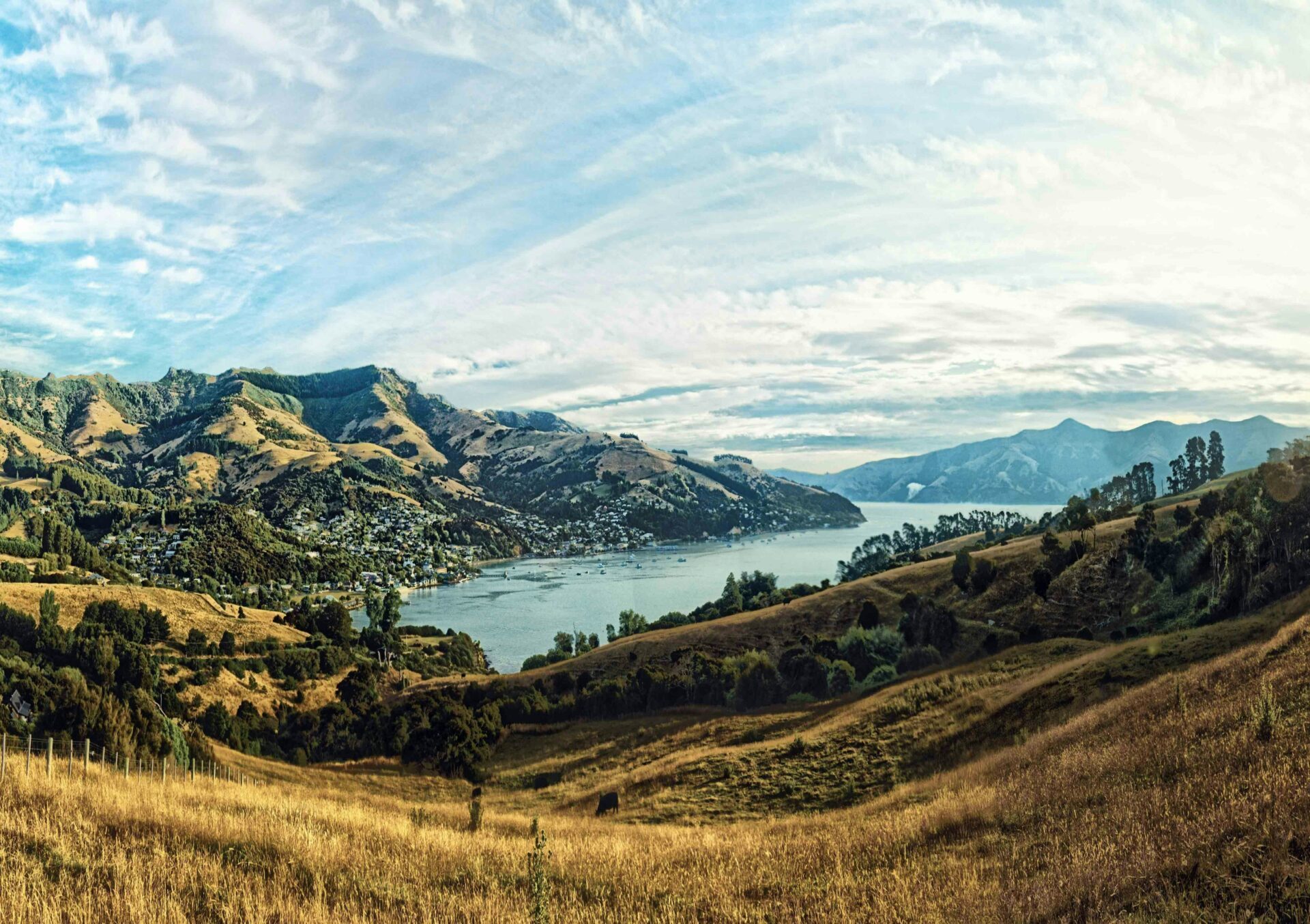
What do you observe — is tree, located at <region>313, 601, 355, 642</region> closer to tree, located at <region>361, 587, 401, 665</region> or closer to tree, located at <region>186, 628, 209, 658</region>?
tree, located at <region>361, 587, 401, 665</region>

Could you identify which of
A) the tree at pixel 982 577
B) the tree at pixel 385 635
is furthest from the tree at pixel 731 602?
the tree at pixel 385 635

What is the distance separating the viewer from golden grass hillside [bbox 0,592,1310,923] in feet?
25.8

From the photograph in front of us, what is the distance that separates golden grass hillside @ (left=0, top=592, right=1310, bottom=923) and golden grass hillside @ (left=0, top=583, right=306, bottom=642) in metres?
91.7

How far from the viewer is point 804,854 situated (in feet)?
40.1

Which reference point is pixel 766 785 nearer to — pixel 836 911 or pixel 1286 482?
Answer: pixel 836 911

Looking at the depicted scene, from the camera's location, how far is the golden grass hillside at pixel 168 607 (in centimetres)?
8469

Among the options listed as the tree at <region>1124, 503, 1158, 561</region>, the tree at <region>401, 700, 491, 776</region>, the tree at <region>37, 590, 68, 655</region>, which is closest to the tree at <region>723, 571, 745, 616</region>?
the tree at <region>1124, 503, 1158, 561</region>

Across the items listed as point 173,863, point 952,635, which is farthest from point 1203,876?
point 952,635

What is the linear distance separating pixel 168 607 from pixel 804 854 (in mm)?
112469

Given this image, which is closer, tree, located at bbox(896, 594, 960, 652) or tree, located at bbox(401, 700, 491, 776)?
tree, located at bbox(401, 700, 491, 776)

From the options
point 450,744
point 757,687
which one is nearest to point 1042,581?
point 757,687

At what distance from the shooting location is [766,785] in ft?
93.6

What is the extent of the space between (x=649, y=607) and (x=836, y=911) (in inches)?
6355

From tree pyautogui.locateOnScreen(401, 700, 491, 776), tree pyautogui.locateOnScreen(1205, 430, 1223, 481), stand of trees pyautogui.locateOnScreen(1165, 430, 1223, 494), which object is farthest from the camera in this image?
tree pyautogui.locateOnScreen(1205, 430, 1223, 481)
